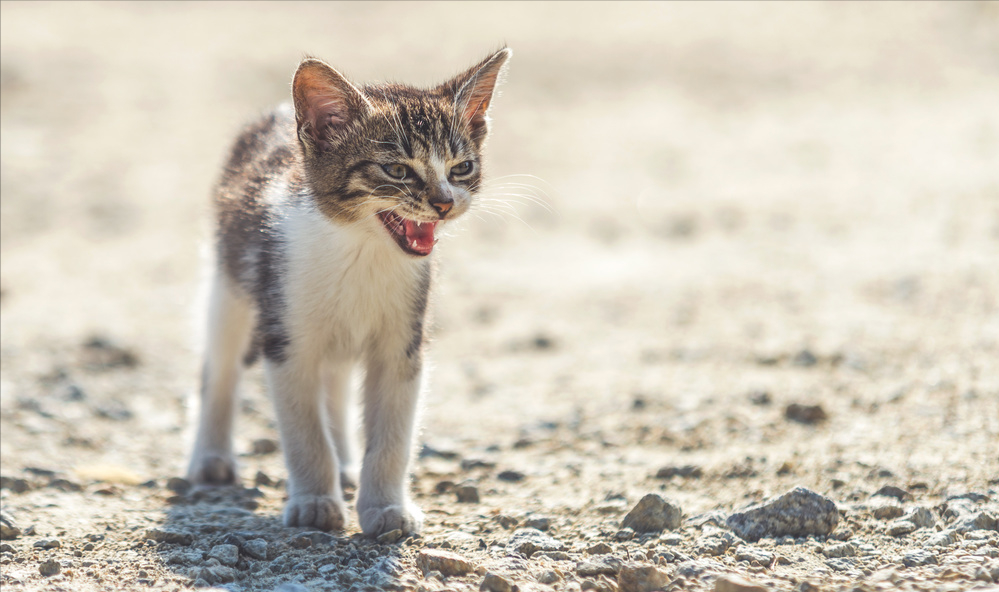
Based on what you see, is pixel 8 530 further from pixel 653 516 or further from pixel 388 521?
pixel 653 516

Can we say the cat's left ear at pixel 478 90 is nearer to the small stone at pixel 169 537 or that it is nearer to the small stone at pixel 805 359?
the small stone at pixel 169 537

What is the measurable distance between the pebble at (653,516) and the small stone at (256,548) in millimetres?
1409

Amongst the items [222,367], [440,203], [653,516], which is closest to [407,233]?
[440,203]

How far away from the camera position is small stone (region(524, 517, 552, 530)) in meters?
4.02

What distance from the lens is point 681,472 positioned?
4.63m

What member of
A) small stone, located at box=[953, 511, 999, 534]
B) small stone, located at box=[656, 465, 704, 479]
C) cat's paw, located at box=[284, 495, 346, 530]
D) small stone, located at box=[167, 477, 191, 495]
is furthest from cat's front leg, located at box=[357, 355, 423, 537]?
small stone, located at box=[953, 511, 999, 534]

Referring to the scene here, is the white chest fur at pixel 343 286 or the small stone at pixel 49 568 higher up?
the white chest fur at pixel 343 286

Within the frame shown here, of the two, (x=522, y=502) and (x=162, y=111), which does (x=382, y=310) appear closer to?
(x=522, y=502)

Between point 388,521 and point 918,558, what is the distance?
6.51 feet

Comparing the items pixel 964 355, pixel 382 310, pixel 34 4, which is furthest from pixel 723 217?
pixel 34 4

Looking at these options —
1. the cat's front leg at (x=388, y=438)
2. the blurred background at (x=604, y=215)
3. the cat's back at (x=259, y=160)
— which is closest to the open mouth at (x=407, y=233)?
the blurred background at (x=604, y=215)

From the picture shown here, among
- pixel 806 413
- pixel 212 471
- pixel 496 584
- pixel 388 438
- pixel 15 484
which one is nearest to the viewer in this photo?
pixel 496 584

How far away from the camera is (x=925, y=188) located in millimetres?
9758

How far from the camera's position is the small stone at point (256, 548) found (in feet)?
11.9
